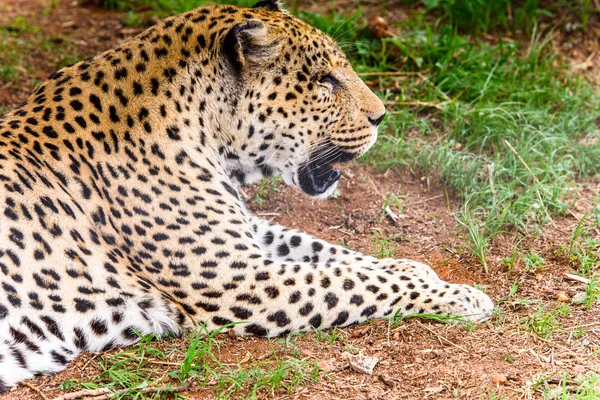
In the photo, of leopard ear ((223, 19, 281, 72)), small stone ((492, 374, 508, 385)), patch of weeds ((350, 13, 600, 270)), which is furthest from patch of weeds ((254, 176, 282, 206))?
small stone ((492, 374, 508, 385))

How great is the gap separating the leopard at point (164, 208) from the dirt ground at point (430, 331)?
0.18 m

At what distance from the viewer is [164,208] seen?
19.6ft

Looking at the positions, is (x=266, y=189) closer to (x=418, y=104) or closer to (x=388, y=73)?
(x=418, y=104)

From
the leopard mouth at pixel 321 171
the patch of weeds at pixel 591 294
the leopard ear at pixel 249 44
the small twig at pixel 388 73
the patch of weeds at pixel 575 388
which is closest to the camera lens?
the patch of weeds at pixel 575 388

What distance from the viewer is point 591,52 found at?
10.7 m

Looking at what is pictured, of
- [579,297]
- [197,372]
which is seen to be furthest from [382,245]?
[197,372]

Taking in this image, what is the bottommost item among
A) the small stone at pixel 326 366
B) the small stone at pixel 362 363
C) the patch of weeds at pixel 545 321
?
the patch of weeds at pixel 545 321

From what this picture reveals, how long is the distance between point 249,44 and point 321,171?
1.31 m

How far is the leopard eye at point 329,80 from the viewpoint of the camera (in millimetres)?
6590

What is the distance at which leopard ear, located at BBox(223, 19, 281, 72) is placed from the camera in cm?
602

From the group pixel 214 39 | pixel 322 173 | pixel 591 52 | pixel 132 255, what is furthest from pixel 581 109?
pixel 132 255

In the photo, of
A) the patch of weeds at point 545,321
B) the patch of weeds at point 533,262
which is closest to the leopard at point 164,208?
the patch of weeds at point 545,321

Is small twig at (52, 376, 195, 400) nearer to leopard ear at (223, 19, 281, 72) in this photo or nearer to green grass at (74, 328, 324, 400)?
green grass at (74, 328, 324, 400)

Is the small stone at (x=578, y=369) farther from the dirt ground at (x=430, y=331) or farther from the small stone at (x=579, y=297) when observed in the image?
the small stone at (x=579, y=297)
